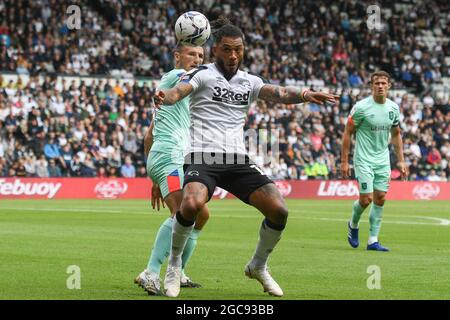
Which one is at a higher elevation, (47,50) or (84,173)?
(47,50)

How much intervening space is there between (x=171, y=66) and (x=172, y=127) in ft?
98.3

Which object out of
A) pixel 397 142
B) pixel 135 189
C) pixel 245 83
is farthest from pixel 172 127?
pixel 135 189

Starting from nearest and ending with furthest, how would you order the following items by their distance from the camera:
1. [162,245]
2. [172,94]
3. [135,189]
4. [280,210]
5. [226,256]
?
[172,94], [280,210], [162,245], [226,256], [135,189]

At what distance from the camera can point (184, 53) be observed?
10.3 m

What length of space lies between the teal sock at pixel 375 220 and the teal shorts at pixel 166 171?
5835 millimetres

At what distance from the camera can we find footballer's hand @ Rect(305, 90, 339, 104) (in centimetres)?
892

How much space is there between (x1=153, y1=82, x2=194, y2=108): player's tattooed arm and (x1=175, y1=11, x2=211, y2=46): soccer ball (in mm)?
1227

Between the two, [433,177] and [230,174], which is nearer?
[230,174]

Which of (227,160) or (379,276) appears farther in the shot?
(379,276)

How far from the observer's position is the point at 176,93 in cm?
898

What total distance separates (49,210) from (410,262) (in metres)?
14.4

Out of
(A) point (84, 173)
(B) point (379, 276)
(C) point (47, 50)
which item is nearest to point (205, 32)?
(B) point (379, 276)

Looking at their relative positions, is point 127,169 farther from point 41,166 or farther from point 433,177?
point 433,177
